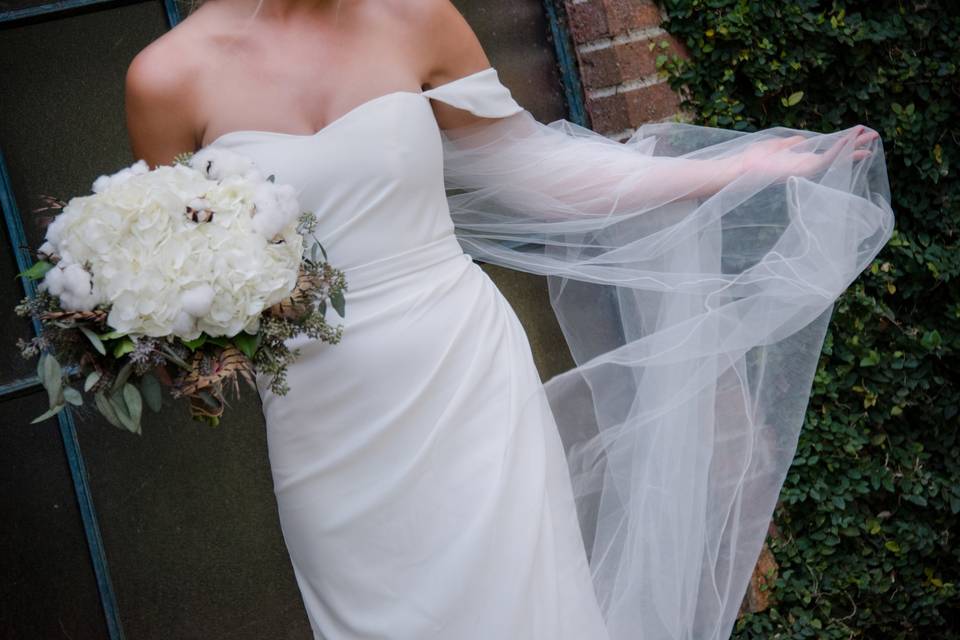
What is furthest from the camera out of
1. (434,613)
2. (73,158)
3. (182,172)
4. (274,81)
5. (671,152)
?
(73,158)

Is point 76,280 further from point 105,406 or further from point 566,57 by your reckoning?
point 566,57

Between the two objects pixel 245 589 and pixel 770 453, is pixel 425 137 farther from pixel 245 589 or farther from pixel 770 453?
pixel 245 589

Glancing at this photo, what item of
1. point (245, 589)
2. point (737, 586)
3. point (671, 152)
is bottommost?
point (245, 589)

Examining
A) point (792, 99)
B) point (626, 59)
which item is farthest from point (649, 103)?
point (792, 99)

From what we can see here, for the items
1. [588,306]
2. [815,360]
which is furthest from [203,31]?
[815,360]

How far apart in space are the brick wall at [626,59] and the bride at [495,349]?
67 centimetres

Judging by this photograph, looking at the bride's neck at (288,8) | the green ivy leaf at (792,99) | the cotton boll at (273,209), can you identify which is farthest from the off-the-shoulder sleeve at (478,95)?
the green ivy leaf at (792,99)

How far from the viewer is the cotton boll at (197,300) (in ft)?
5.60

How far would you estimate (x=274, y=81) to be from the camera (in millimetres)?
2221

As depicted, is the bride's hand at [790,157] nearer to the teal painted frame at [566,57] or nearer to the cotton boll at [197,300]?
the teal painted frame at [566,57]

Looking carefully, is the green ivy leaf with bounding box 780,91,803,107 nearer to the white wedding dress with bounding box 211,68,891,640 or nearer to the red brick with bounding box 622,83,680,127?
the red brick with bounding box 622,83,680,127

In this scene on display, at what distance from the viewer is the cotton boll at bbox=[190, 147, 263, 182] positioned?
1.88 metres

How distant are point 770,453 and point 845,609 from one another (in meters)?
1.31

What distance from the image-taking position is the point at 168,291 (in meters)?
1.72
